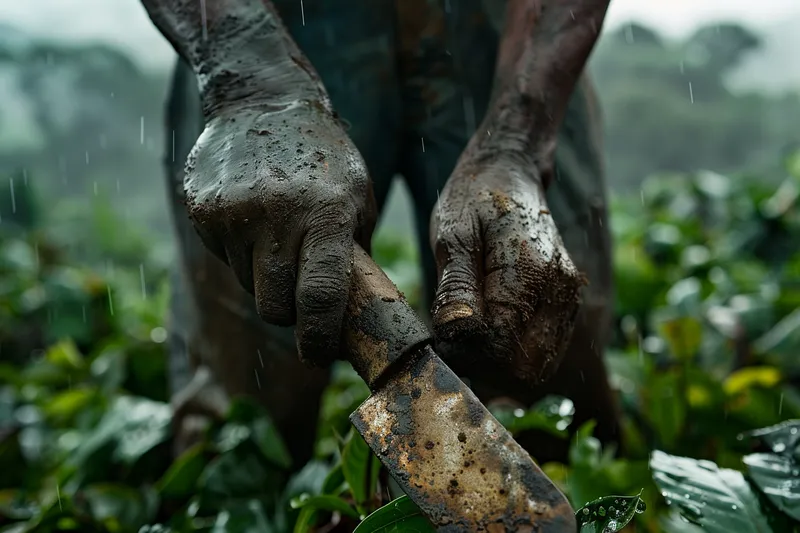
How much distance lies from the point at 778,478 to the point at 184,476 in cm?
115

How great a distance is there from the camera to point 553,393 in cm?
168

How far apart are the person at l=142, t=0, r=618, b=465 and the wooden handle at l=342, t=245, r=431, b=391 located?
3cm

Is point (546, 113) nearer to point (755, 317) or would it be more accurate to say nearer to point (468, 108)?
point (468, 108)

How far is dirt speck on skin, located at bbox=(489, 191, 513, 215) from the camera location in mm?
1020

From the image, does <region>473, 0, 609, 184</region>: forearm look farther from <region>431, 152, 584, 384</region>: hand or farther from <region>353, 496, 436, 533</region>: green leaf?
<region>353, 496, 436, 533</region>: green leaf

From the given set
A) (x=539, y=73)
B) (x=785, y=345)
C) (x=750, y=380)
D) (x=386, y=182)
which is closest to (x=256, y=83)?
(x=539, y=73)

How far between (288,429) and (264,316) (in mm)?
938

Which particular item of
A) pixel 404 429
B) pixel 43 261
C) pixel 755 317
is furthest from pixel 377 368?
pixel 43 261

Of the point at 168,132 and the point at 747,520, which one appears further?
the point at 168,132

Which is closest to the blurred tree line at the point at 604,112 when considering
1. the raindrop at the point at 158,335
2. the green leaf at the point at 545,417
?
the raindrop at the point at 158,335

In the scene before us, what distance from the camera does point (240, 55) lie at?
112 cm

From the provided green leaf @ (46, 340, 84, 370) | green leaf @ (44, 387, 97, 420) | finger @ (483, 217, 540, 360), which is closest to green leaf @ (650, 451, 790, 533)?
finger @ (483, 217, 540, 360)

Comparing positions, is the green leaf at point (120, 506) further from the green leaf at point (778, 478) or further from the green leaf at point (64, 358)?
the green leaf at point (64, 358)

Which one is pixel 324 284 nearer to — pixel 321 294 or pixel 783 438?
pixel 321 294
